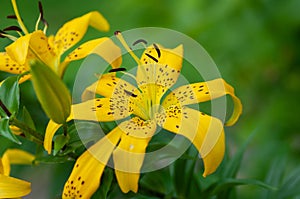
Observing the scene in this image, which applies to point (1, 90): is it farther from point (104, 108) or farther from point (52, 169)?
point (52, 169)

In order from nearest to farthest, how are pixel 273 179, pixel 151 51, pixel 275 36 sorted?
pixel 151 51
pixel 273 179
pixel 275 36

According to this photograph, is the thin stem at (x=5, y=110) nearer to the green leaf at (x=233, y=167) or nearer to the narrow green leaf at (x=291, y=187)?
the green leaf at (x=233, y=167)

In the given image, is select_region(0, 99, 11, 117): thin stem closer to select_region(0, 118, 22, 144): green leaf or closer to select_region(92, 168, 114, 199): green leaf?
select_region(0, 118, 22, 144): green leaf

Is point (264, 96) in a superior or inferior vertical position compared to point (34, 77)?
inferior

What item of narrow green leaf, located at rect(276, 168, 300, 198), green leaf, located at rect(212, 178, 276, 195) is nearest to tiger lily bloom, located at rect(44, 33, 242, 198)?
green leaf, located at rect(212, 178, 276, 195)

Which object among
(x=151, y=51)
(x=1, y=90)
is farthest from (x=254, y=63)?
(x=1, y=90)

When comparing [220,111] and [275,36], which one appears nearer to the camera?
[220,111]
